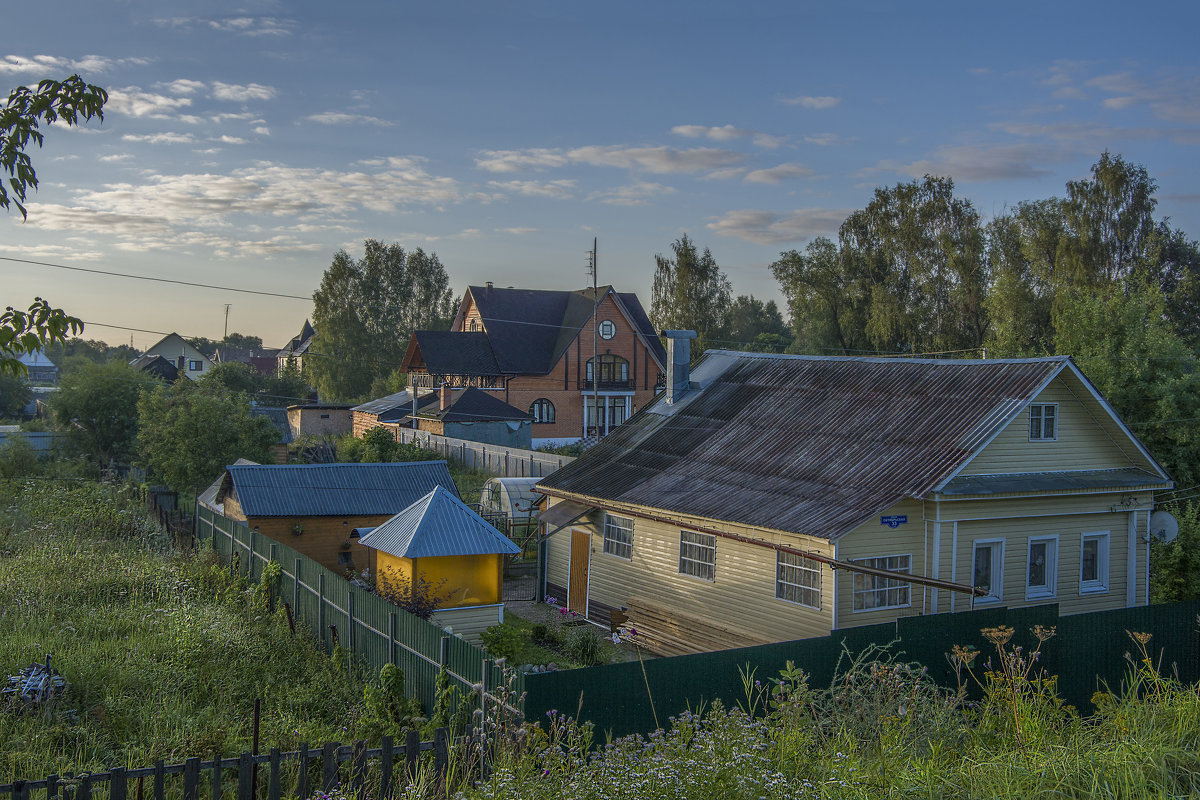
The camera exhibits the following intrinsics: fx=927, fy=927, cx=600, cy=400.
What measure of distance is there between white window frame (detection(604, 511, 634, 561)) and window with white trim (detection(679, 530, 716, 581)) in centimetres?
163

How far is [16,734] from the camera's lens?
9.38 metres

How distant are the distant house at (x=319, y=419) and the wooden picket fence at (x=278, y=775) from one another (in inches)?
1836

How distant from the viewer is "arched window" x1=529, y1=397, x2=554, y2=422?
5172 cm

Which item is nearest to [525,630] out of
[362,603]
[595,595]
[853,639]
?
[595,595]

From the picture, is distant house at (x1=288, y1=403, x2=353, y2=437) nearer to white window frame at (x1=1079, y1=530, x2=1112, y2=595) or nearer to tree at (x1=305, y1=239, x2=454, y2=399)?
tree at (x1=305, y1=239, x2=454, y2=399)

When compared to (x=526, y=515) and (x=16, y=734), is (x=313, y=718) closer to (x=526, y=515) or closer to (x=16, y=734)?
(x=16, y=734)

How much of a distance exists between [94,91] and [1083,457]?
53.8 feet

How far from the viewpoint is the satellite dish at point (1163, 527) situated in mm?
17109

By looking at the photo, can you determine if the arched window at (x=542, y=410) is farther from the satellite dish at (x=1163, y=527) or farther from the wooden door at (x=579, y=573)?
the satellite dish at (x=1163, y=527)

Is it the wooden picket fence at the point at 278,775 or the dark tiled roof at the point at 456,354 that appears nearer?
the wooden picket fence at the point at 278,775

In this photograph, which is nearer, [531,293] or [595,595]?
[595,595]

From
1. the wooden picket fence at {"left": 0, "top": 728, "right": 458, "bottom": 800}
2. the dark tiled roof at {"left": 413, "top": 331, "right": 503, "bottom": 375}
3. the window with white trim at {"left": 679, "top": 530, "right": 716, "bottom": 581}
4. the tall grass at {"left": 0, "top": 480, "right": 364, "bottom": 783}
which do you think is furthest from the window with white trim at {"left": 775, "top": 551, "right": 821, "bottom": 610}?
the dark tiled roof at {"left": 413, "top": 331, "right": 503, "bottom": 375}

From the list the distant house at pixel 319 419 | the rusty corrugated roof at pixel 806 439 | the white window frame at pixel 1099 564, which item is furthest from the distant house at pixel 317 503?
the distant house at pixel 319 419

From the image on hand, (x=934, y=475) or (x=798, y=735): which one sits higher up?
(x=934, y=475)
